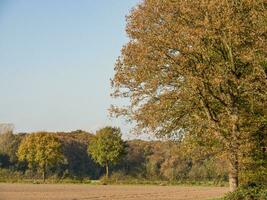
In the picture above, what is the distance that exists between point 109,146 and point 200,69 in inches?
2727

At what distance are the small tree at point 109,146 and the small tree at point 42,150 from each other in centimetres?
734

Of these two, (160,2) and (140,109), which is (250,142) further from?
(160,2)

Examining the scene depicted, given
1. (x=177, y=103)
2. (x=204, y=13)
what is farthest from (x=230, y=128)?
(x=204, y=13)

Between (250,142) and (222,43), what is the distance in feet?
17.6

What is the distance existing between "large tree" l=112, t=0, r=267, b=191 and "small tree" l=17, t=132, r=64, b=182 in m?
66.5

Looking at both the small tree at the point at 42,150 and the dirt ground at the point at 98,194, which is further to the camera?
the small tree at the point at 42,150

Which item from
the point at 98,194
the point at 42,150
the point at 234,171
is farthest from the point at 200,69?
the point at 42,150

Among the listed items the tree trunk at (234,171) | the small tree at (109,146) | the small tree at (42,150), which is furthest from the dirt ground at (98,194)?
the small tree at (42,150)

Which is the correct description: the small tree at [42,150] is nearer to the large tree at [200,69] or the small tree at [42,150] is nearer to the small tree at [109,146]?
the small tree at [109,146]

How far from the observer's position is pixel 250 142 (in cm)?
2631

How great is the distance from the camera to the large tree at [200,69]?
83.2ft

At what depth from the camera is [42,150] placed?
93.9m

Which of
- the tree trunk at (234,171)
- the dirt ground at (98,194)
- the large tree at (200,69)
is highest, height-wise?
the large tree at (200,69)

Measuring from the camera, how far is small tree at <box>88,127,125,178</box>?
306 feet
